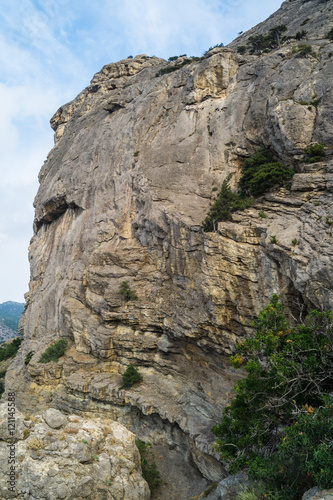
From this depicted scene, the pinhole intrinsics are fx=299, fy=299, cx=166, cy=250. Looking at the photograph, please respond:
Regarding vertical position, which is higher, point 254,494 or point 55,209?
point 55,209

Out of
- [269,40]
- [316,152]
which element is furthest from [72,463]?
[269,40]

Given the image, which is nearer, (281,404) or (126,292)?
(281,404)

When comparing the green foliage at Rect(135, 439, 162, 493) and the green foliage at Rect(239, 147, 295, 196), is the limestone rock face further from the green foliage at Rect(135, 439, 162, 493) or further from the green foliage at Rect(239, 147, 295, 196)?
the green foliage at Rect(239, 147, 295, 196)

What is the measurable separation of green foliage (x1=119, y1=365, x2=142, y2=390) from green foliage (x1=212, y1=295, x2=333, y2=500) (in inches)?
521

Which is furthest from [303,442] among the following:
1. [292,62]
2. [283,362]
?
[292,62]

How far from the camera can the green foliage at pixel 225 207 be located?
2464 centimetres

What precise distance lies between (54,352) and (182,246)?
19259mm

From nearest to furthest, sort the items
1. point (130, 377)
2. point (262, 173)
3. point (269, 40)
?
point (262, 173) → point (130, 377) → point (269, 40)

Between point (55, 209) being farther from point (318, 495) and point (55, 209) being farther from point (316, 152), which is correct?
point (318, 495)

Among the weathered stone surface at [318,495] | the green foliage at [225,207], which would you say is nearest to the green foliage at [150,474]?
the weathered stone surface at [318,495]

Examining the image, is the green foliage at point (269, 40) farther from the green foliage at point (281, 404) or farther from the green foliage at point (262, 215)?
the green foliage at point (281, 404)

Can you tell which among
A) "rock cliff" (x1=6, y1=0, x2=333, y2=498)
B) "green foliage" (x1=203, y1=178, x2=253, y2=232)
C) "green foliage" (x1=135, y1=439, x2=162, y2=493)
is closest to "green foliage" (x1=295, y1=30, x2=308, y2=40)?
"rock cliff" (x1=6, y1=0, x2=333, y2=498)

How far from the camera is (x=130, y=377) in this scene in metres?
27.6

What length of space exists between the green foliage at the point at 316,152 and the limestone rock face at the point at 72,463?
23091mm
